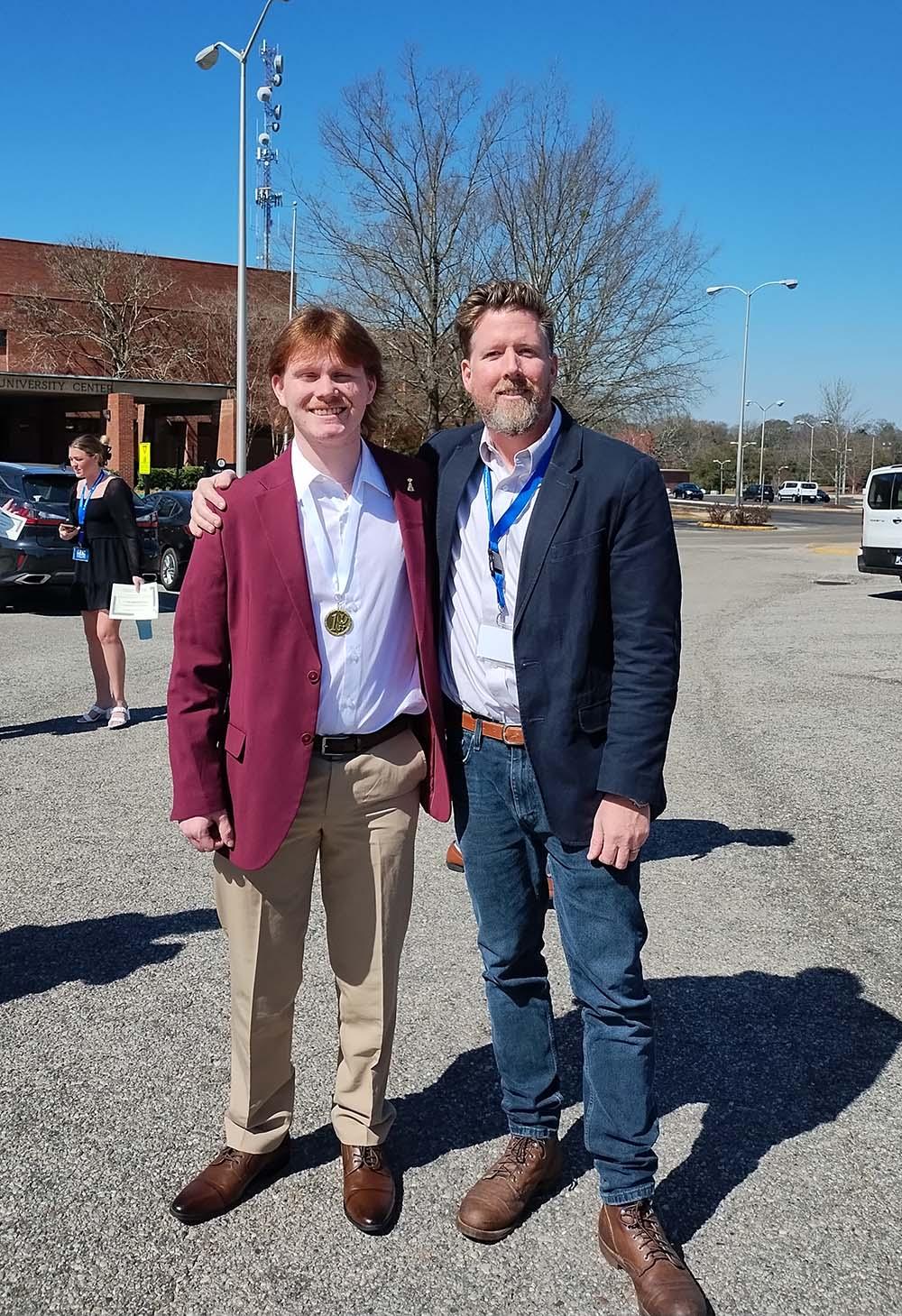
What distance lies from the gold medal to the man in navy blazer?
10.6 inches

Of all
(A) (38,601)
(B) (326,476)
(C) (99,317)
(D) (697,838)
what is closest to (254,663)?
(B) (326,476)

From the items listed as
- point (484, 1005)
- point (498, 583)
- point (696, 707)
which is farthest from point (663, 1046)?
point (696, 707)

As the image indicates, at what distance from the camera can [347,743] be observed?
2650 mm

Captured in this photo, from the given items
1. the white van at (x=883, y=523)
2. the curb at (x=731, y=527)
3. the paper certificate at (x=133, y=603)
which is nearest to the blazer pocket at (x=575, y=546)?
the paper certificate at (x=133, y=603)

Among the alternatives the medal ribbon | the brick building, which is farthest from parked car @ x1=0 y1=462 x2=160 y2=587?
the brick building

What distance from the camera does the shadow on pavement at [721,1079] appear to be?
292cm

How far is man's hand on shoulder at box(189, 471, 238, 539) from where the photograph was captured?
2533mm

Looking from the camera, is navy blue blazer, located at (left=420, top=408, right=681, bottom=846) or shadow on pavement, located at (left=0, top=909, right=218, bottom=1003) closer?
navy blue blazer, located at (left=420, top=408, right=681, bottom=846)

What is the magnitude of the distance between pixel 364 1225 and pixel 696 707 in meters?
7.01

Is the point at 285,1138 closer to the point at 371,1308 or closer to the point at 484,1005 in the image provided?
the point at 371,1308

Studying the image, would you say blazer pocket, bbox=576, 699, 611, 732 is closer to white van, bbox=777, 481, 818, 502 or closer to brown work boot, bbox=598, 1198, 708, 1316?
brown work boot, bbox=598, 1198, 708, 1316

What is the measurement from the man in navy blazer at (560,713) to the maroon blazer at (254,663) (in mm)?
149

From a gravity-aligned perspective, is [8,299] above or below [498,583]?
above

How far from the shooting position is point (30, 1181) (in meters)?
2.79
